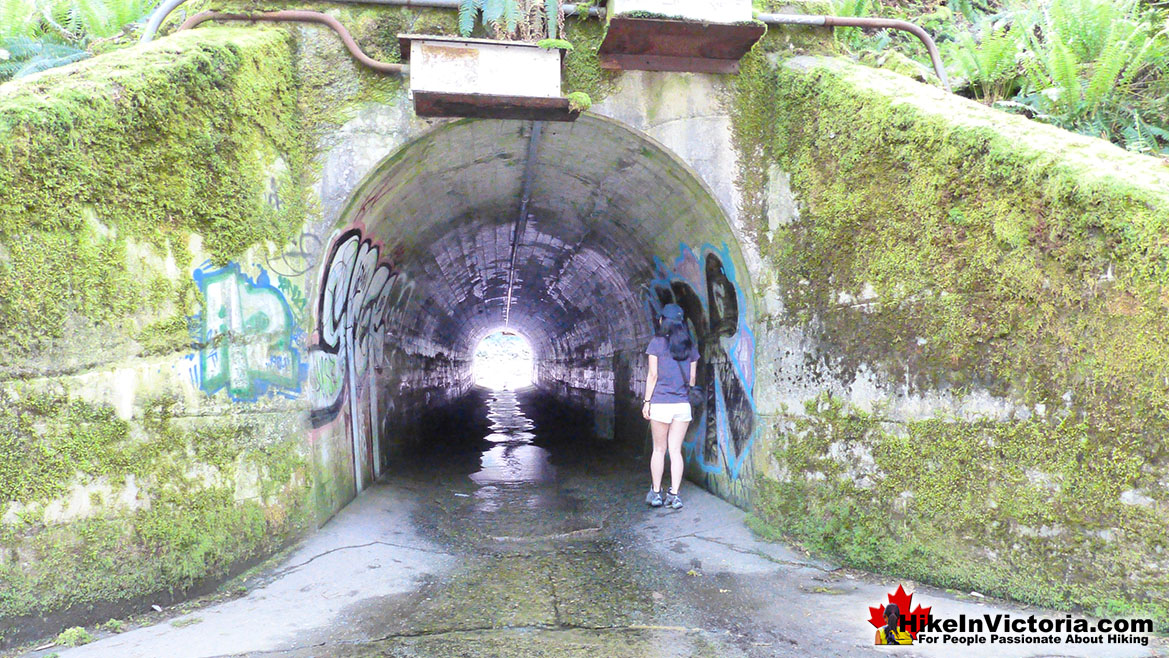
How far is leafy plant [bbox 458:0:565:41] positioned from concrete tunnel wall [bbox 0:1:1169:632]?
374mm

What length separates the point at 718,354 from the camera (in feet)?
24.1

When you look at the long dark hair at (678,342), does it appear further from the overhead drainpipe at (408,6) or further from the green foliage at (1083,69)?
the green foliage at (1083,69)

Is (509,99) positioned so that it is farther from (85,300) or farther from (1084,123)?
(1084,123)

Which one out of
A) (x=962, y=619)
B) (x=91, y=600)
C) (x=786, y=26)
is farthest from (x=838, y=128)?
(x=91, y=600)

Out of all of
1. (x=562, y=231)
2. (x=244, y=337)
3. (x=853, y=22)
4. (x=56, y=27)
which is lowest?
(x=244, y=337)

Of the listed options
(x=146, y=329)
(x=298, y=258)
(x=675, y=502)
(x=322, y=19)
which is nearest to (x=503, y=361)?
(x=675, y=502)

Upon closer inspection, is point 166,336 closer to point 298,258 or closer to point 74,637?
point 298,258

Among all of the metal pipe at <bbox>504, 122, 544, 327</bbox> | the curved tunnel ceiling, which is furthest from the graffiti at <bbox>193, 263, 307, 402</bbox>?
the metal pipe at <bbox>504, 122, 544, 327</bbox>

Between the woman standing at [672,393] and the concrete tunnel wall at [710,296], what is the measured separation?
0.45 metres

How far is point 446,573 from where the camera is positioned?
17.0 ft

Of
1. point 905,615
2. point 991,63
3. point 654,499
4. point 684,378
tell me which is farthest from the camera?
point 654,499

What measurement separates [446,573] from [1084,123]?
6532 millimetres

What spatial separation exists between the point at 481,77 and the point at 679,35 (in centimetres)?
159
